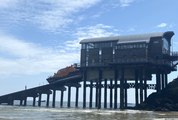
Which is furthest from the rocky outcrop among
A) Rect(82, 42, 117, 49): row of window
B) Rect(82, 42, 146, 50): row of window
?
Rect(82, 42, 117, 49): row of window

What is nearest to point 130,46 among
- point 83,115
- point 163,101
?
point 163,101

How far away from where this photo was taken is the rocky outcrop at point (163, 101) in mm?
72506

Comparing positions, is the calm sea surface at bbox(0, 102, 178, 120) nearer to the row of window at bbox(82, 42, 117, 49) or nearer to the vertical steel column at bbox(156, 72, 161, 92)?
the vertical steel column at bbox(156, 72, 161, 92)

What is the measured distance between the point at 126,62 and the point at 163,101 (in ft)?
41.1

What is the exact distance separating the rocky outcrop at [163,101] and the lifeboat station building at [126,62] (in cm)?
240

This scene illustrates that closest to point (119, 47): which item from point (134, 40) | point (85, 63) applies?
point (134, 40)

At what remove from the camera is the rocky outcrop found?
7251cm

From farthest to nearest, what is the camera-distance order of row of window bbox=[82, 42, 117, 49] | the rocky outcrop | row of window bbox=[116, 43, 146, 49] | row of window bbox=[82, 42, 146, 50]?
row of window bbox=[82, 42, 117, 49]
row of window bbox=[82, 42, 146, 50]
row of window bbox=[116, 43, 146, 49]
the rocky outcrop

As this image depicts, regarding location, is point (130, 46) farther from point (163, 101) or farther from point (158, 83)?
point (163, 101)

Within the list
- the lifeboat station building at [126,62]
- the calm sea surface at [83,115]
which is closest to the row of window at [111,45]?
the lifeboat station building at [126,62]

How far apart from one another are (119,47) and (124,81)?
839 cm

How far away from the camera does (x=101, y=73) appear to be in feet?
289

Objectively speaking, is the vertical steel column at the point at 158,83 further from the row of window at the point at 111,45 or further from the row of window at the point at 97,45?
the row of window at the point at 97,45

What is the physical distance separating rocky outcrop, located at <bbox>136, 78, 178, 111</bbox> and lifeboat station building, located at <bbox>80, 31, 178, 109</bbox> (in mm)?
2396
